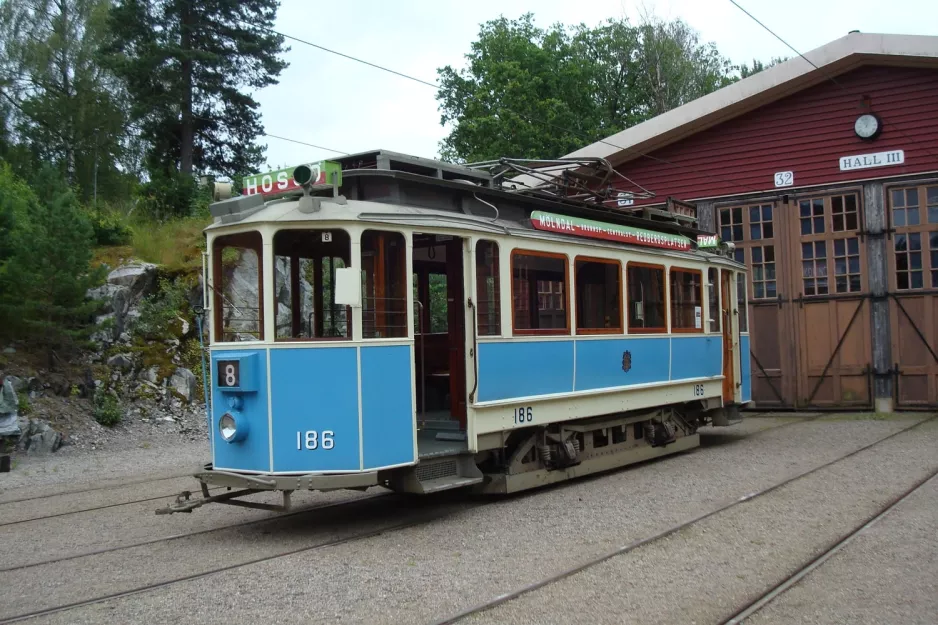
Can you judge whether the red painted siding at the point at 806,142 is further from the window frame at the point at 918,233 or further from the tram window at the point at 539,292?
the tram window at the point at 539,292

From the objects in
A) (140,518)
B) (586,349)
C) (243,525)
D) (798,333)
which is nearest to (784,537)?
(586,349)

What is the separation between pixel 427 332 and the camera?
9055 mm

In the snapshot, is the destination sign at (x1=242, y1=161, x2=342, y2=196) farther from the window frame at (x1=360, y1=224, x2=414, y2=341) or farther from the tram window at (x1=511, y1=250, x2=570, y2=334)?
the tram window at (x1=511, y1=250, x2=570, y2=334)

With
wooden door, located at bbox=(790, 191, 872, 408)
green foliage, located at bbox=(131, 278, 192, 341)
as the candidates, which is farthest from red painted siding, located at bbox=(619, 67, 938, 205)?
green foliage, located at bbox=(131, 278, 192, 341)

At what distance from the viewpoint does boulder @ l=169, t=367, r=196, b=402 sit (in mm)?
15695

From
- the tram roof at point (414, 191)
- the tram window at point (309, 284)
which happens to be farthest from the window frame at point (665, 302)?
the tram window at point (309, 284)

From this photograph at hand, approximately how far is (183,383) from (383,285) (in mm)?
9447

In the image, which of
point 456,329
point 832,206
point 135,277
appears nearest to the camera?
point 456,329

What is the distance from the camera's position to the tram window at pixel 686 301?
39.0 ft

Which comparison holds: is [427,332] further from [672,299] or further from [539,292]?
[672,299]

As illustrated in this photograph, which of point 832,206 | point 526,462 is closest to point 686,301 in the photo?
point 526,462

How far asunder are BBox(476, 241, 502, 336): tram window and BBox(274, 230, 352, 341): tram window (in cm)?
145

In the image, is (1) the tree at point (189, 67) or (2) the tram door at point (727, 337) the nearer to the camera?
(2) the tram door at point (727, 337)

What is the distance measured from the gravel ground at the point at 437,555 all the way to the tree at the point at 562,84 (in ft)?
89.5
